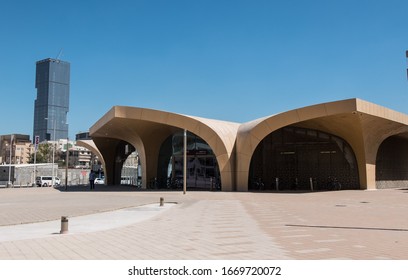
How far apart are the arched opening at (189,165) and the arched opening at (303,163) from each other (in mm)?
3927

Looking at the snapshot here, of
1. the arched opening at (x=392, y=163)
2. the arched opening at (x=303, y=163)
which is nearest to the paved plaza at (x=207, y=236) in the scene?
the arched opening at (x=303, y=163)

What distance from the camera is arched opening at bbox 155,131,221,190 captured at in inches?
1404

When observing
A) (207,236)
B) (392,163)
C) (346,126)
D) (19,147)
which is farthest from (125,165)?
Answer: (19,147)

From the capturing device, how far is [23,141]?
143250mm

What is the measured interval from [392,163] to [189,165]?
19613mm

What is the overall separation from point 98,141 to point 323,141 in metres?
26.8

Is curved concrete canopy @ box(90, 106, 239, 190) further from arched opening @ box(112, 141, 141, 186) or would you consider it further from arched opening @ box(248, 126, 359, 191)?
arched opening @ box(112, 141, 141, 186)

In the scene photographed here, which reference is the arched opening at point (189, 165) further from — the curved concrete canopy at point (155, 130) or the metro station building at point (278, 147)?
the curved concrete canopy at point (155, 130)

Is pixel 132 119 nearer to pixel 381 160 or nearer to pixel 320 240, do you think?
pixel 381 160

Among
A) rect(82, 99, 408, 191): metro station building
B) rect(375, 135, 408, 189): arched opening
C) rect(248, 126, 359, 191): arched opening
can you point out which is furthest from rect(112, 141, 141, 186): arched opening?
rect(375, 135, 408, 189): arched opening

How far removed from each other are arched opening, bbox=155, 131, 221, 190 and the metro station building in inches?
3.6

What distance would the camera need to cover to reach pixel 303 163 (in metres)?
35.0

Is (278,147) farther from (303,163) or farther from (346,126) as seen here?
(346,126)

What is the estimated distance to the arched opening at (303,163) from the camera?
33.4 m
